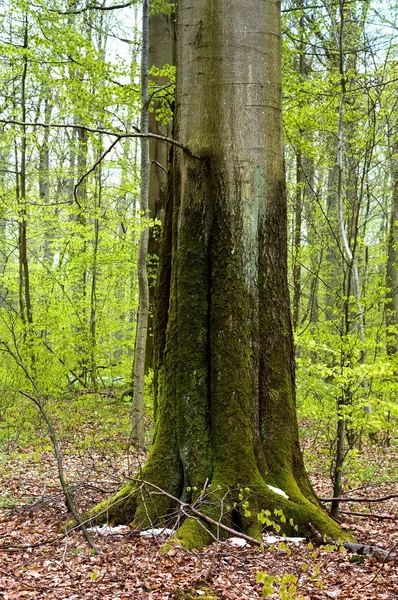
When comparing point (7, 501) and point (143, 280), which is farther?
point (143, 280)

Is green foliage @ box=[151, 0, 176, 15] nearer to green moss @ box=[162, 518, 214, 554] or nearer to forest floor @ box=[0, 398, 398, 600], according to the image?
forest floor @ box=[0, 398, 398, 600]

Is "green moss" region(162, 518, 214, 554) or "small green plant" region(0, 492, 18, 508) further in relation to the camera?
"small green plant" region(0, 492, 18, 508)

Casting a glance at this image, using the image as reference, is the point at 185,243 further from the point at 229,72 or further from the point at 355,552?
the point at 355,552

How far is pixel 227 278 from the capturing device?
4.29 metres

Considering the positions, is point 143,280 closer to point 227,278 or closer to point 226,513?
point 227,278

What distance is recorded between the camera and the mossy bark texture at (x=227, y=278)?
416 cm

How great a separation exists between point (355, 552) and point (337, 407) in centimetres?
165

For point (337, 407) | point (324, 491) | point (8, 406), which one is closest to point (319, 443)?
point (324, 491)

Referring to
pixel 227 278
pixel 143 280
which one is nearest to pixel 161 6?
pixel 143 280

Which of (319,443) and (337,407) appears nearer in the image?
(337,407)

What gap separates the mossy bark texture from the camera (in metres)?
4.16

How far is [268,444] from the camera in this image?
4.24m


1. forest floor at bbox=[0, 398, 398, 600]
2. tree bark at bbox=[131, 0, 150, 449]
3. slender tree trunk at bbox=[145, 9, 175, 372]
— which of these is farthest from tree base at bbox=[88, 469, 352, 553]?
slender tree trunk at bbox=[145, 9, 175, 372]

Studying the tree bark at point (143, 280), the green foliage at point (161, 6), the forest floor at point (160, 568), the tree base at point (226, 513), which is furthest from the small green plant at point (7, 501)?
the green foliage at point (161, 6)
